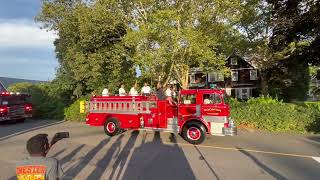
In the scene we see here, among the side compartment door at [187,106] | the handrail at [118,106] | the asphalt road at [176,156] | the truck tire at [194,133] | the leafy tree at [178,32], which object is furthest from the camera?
the leafy tree at [178,32]

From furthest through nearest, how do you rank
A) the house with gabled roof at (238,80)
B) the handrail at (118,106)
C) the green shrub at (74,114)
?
the house with gabled roof at (238,80) < the green shrub at (74,114) < the handrail at (118,106)

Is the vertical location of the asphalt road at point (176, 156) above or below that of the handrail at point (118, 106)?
below

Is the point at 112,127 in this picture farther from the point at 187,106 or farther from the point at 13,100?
the point at 13,100

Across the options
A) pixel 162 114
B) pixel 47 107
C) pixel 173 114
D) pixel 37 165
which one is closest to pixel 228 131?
pixel 173 114

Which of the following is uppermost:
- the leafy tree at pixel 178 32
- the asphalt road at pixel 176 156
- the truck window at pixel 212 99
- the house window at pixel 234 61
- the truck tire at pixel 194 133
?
the house window at pixel 234 61

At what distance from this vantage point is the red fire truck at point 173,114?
54.8 ft

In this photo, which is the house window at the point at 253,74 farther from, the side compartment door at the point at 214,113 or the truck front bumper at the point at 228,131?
the truck front bumper at the point at 228,131

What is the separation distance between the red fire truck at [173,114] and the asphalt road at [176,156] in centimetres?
53

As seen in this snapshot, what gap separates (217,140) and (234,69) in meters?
49.7

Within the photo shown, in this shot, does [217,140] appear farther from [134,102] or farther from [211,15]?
[211,15]

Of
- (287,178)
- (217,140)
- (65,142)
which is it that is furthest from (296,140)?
(65,142)

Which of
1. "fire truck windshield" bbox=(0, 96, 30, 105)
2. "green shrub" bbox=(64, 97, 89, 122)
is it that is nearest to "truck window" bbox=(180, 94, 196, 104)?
"green shrub" bbox=(64, 97, 89, 122)

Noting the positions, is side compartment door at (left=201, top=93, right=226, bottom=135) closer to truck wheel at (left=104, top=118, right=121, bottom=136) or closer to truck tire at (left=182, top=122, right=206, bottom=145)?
truck tire at (left=182, top=122, right=206, bottom=145)

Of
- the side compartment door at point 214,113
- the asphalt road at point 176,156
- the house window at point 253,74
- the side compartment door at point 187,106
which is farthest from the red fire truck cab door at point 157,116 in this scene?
the house window at point 253,74
